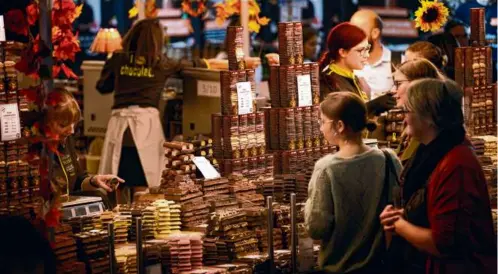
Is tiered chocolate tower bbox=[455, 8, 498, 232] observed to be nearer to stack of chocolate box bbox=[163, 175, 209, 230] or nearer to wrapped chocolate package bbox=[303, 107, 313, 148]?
wrapped chocolate package bbox=[303, 107, 313, 148]

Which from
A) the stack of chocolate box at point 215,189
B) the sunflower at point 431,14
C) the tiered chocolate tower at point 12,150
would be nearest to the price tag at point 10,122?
the tiered chocolate tower at point 12,150

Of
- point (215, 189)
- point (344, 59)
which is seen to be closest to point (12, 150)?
point (215, 189)

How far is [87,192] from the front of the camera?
6.58 metres

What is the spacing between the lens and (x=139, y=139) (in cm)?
1001

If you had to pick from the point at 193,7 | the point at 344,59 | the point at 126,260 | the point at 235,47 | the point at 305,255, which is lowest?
the point at 305,255

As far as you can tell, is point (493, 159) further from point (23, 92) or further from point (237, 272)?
point (23, 92)

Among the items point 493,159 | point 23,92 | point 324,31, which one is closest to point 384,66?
point 493,159

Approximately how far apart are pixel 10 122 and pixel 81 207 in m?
0.67

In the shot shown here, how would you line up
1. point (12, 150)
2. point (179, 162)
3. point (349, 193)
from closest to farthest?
1. point (349, 193)
2. point (12, 150)
3. point (179, 162)

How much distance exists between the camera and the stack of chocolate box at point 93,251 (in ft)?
17.3

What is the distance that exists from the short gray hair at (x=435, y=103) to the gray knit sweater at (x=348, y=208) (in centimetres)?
83

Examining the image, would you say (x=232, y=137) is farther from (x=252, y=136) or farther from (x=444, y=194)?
(x=444, y=194)

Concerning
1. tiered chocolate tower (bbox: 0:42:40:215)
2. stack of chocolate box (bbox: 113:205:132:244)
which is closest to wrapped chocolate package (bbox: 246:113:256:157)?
stack of chocolate box (bbox: 113:205:132:244)

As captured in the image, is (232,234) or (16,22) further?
(232,234)
